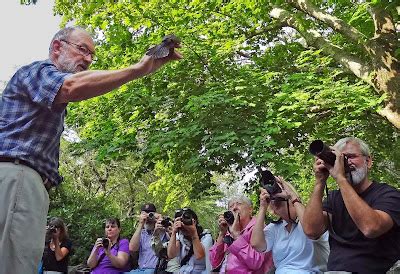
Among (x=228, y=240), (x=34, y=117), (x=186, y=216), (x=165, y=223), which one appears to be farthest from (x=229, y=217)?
(x=34, y=117)

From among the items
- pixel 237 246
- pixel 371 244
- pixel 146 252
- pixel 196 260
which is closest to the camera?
pixel 371 244

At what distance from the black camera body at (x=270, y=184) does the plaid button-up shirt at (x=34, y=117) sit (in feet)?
7.72

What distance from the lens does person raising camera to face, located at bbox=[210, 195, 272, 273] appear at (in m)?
5.14

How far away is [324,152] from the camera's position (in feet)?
11.6

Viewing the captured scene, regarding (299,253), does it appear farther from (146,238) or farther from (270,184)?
(146,238)

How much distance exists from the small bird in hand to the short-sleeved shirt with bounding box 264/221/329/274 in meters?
2.31

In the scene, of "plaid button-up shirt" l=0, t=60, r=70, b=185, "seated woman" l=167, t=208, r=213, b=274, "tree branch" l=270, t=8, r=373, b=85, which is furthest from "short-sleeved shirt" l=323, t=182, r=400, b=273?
"tree branch" l=270, t=8, r=373, b=85

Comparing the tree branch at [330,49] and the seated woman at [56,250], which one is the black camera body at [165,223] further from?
the tree branch at [330,49]

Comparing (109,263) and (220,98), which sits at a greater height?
(220,98)

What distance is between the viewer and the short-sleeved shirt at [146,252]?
693 centimetres

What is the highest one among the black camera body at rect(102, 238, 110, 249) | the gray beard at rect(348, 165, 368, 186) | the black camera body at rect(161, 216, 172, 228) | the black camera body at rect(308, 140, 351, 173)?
the black camera body at rect(308, 140, 351, 173)

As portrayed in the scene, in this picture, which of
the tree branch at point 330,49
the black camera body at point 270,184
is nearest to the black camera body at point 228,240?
the black camera body at point 270,184

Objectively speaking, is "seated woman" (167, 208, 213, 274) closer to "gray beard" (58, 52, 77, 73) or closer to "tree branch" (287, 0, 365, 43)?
"gray beard" (58, 52, 77, 73)

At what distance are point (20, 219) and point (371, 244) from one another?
2.19 m
